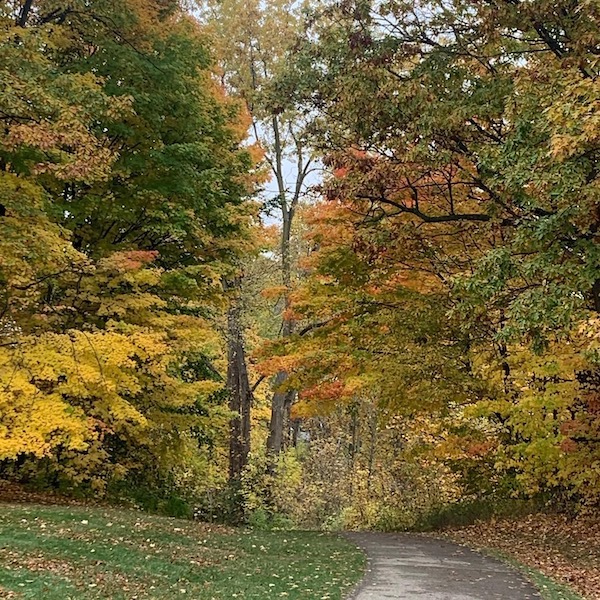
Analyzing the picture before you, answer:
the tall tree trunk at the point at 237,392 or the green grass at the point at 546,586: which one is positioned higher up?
the tall tree trunk at the point at 237,392

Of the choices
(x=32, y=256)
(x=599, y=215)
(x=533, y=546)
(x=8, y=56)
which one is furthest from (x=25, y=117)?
(x=533, y=546)

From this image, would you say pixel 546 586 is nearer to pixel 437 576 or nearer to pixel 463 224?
pixel 437 576

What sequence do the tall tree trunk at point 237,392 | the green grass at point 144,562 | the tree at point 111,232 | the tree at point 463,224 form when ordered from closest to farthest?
the green grass at point 144,562 → the tree at point 463,224 → the tree at point 111,232 → the tall tree trunk at point 237,392

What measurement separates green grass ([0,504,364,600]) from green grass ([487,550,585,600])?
7.50ft

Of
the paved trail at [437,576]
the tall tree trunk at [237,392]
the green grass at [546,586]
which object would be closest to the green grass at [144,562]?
the paved trail at [437,576]

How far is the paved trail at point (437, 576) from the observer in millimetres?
7891

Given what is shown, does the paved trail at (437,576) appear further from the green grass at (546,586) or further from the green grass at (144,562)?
the green grass at (144,562)

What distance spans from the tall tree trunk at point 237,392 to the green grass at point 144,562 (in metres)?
7.98

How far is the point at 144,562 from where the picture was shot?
8.31 metres

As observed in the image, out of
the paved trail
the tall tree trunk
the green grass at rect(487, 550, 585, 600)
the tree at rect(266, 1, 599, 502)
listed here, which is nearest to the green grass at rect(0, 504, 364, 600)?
the paved trail

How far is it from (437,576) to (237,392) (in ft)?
40.1

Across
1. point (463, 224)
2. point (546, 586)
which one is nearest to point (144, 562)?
point (546, 586)

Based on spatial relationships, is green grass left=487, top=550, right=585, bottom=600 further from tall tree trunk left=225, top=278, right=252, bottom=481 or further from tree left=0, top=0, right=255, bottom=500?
tall tree trunk left=225, top=278, right=252, bottom=481

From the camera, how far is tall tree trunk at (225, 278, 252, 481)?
776 inches
